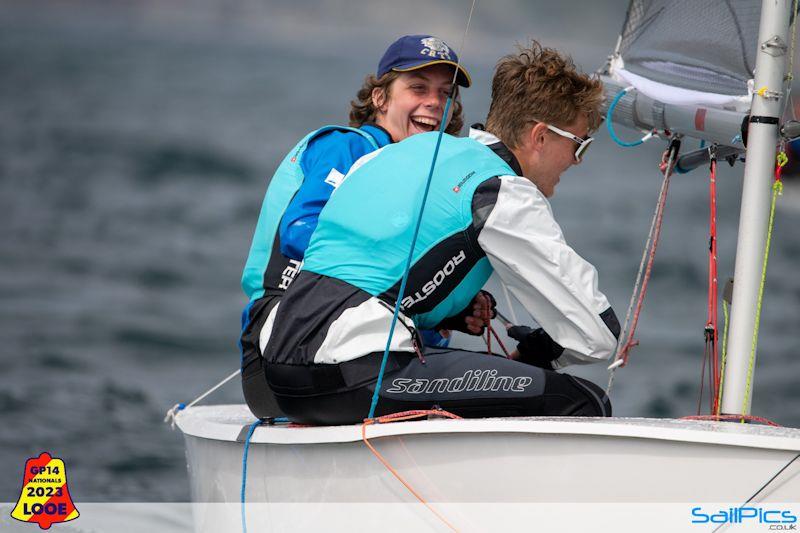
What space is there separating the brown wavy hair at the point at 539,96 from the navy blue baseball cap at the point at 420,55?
0.43 metres

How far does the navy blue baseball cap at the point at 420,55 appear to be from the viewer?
2.70 meters

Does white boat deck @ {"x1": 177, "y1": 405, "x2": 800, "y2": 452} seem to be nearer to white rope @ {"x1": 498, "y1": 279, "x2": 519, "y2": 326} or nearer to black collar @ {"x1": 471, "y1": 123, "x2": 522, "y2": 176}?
white rope @ {"x1": 498, "y1": 279, "x2": 519, "y2": 326}

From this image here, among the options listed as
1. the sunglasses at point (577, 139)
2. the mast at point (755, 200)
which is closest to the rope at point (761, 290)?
the mast at point (755, 200)

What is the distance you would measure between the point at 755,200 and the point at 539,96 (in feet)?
1.44

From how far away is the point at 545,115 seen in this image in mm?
2217

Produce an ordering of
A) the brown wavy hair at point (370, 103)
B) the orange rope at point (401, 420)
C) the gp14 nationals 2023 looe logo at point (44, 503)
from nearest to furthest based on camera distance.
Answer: the orange rope at point (401, 420) → the brown wavy hair at point (370, 103) → the gp14 nationals 2023 looe logo at point (44, 503)

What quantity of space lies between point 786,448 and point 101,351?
23.3 ft

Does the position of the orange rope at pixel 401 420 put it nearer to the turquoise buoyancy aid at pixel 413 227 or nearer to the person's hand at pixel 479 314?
the turquoise buoyancy aid at pixel 413 227

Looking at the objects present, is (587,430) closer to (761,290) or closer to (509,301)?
(761,290)

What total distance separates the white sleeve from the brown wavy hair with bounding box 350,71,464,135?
878 millimetres

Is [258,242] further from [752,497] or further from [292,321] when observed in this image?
[752,497]

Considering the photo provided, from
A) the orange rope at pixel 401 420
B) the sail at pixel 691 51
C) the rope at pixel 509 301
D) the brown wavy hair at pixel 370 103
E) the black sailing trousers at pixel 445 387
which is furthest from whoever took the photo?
the brown wavy hair at pixel 370 103

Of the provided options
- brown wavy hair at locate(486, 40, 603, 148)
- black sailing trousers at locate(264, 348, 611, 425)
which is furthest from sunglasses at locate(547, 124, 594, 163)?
black sailing trousers at locate(264, 348, 611, 425)

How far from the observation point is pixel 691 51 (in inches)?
117
